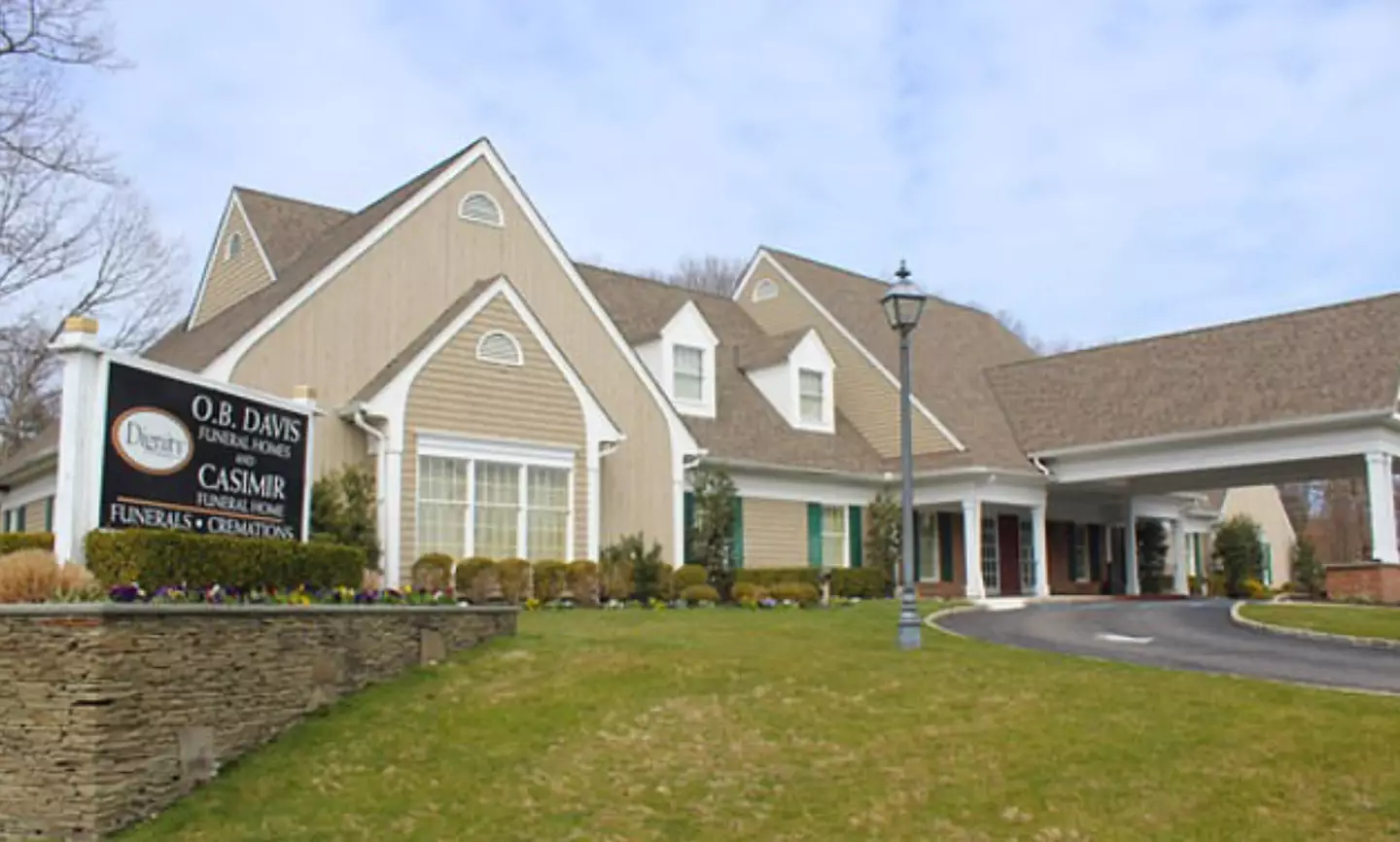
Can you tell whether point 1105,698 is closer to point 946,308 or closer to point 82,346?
point 82,346

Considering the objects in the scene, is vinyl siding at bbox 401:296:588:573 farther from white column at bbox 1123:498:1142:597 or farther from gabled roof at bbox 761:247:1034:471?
white column at bbox 1123:498:1142:597

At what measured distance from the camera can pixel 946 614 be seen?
20547 mm

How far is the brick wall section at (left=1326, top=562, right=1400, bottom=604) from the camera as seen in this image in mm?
23531

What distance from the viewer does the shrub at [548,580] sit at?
19.9 meters

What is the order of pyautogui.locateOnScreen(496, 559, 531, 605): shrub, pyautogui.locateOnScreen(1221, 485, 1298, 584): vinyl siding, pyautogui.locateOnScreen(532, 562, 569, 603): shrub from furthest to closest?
pyautogui.locateOnScreen(1221, 485, 1298, 584): vinyl siding
pyautogui.locateOnScreen(532, 562, 569, 603): shrub
pyautogui.locateOnScreen(496, 559, 531, 605): shrub

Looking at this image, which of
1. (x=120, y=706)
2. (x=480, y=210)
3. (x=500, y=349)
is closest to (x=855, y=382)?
(x=480, y=210)

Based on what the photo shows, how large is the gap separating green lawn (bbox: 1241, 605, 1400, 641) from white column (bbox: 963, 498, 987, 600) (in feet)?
21.8

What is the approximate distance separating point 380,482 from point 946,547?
15.0 m

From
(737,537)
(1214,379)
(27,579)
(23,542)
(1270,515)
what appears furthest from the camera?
(1270,515)

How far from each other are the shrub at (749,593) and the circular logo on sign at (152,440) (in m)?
12.0

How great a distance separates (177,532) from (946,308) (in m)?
28.0

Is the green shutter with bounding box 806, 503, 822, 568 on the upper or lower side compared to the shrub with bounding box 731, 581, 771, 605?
upper

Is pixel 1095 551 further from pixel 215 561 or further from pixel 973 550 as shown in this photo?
pixel 215 561

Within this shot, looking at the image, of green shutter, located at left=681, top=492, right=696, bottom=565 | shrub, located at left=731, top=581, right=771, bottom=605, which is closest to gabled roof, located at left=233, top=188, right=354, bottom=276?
green shutter, located at left=681, top=492, right=696, bottom=565
